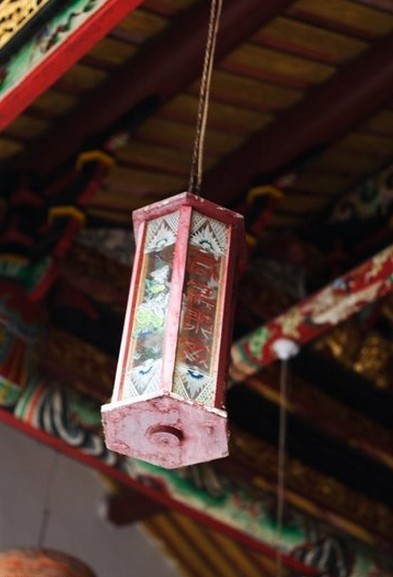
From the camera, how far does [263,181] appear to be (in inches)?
210

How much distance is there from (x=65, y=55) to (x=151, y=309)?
97 cm

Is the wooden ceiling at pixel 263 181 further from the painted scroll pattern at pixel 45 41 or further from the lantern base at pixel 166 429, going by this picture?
the lantern base at pixel 166 429

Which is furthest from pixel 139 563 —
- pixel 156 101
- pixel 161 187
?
pixel 156 101

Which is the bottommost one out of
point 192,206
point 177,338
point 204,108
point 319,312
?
point 177,338

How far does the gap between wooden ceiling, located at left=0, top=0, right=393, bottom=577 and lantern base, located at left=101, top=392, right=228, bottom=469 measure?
1882mm

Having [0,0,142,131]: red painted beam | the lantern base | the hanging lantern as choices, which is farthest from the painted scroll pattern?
the hanging lantern

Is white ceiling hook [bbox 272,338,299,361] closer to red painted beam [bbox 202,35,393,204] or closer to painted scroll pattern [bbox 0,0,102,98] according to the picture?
red painted beam [bbox 202,35,393,204]

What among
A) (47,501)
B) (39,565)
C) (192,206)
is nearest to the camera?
(192,206)

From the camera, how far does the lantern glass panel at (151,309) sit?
3.16 m

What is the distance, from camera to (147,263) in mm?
3406

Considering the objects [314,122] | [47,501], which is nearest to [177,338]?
[314,122]

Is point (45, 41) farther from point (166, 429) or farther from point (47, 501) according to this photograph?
point (47, 501)

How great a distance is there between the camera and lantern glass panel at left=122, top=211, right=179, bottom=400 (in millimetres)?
3158

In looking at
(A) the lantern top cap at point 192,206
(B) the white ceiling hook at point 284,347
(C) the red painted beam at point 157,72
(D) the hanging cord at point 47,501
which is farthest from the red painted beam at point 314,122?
(A) the lantern top cap at point 192,206
